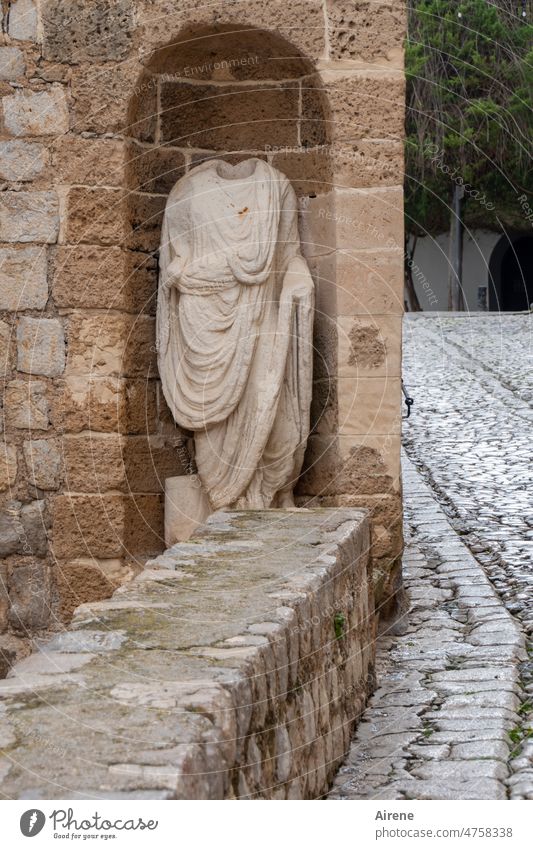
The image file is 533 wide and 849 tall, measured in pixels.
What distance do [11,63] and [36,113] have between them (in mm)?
252

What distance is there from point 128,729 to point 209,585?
4.26 ft

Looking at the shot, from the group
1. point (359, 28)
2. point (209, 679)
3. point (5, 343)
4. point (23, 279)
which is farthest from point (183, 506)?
point (209, 679)

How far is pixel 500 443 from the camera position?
1069cm

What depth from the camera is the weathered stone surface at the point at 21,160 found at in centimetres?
612

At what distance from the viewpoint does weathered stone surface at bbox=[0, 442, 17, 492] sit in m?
6.25

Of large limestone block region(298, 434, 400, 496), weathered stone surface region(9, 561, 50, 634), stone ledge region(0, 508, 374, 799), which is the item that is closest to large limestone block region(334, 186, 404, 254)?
large limestone block region(298, 434, 400, 496)

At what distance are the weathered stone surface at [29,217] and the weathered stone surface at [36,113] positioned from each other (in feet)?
0.91

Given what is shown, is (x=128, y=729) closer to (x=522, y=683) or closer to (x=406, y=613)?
(x=522, y=683)

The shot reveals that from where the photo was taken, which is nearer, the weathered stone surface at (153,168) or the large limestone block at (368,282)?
the large limestone block at (368,282)

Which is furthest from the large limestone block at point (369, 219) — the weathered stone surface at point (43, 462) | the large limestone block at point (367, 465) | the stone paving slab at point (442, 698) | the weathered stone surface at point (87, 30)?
the stone paving slab at point (442, 698)

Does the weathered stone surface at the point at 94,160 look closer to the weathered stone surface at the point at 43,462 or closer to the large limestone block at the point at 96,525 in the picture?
the weathered stone surface at the point at 43,462

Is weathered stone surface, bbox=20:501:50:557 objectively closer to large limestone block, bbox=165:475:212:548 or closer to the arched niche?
the arched niche

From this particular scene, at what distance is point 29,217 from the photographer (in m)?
6.14

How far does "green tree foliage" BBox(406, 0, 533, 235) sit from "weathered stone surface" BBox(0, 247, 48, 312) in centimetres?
1669
